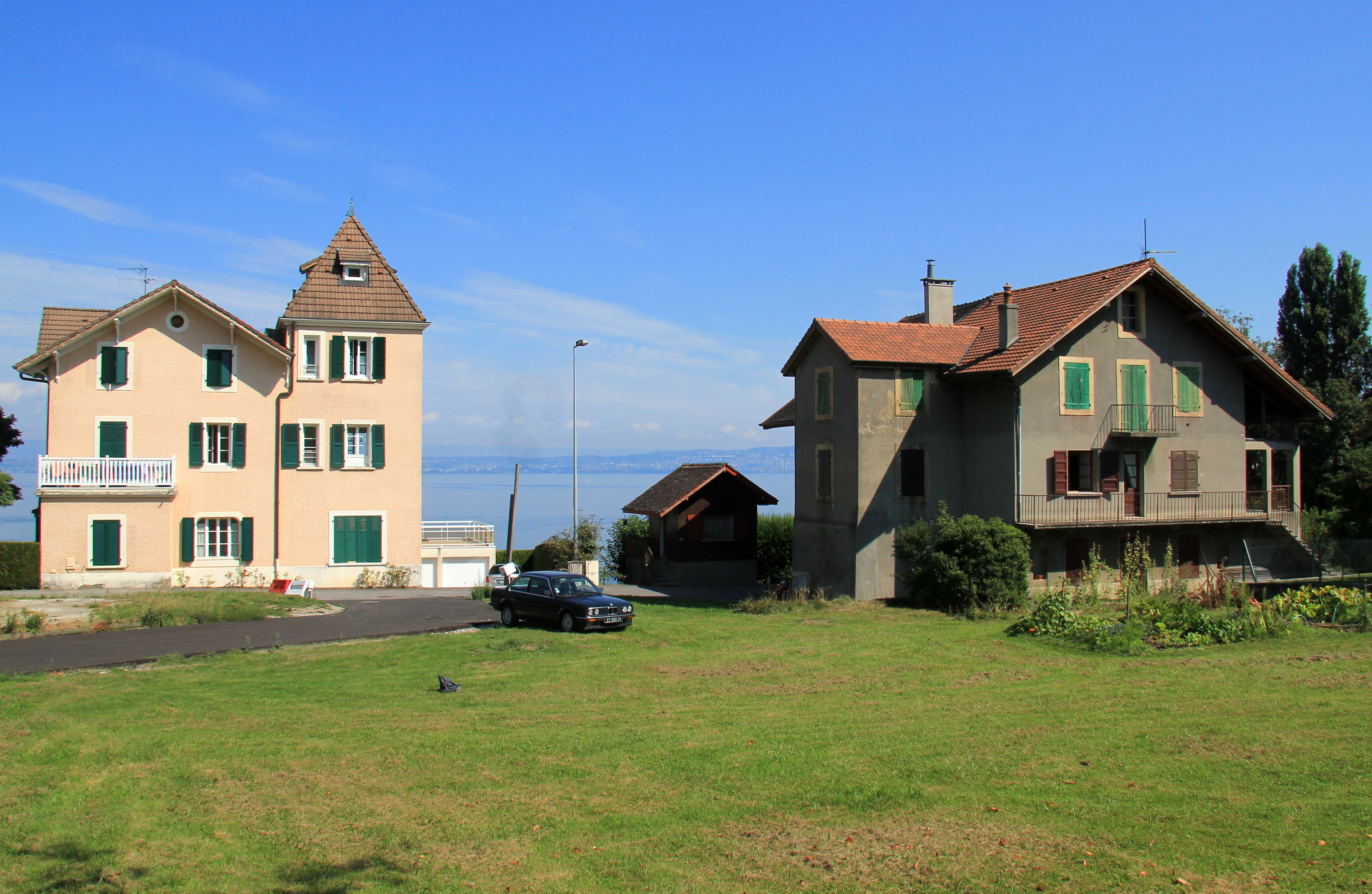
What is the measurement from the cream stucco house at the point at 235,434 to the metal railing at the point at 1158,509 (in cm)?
2267

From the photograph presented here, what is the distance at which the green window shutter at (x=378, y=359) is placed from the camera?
36562mm

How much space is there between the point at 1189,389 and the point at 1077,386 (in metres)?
4.87

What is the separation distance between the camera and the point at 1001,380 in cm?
3091

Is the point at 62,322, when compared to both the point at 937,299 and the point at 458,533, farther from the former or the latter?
the point at 937,299

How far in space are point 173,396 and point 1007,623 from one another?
2952cm

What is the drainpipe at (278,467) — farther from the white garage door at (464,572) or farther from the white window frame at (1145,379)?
the white window frame at (1145,379)

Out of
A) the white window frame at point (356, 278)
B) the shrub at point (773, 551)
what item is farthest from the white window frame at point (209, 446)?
the shrub at point (773, 551)

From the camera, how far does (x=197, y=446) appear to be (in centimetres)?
3456

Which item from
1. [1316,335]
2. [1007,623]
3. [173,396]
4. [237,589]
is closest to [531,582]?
[1007,623]

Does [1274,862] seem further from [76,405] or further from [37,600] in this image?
[76,405]

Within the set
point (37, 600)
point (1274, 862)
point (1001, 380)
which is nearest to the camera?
point (1274, 862)

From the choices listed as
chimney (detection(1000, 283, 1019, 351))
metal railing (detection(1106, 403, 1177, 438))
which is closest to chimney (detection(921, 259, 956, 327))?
chimney (detection(1000, 283, 1019, 351))

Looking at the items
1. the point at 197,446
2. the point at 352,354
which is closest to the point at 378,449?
the point at 352,354

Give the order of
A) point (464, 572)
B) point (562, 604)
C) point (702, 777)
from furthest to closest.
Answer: point (464, 572), point (562, 604), point (702, 777)
